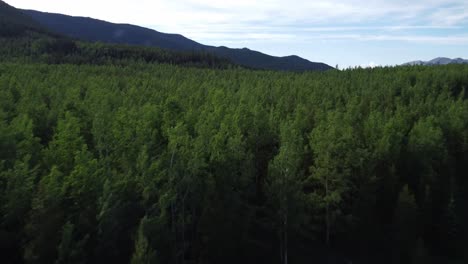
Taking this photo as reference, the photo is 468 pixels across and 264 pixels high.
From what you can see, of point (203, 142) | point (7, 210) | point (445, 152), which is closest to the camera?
point (7, 210)

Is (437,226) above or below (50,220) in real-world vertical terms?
below

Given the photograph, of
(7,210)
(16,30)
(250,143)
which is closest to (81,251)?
(7,210)

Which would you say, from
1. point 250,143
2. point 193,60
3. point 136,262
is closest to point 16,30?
point 193,60

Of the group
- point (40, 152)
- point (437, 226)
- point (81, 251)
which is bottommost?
point (437, 226)

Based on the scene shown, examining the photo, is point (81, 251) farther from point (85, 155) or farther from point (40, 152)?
point (40, 152)

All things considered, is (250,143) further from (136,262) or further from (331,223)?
(136,262)

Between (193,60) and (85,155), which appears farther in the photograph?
(193,60)

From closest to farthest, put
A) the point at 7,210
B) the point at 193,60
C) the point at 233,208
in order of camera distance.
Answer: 1. the point at 7,210
2. the point at 233,208
3. the point at 193,60
